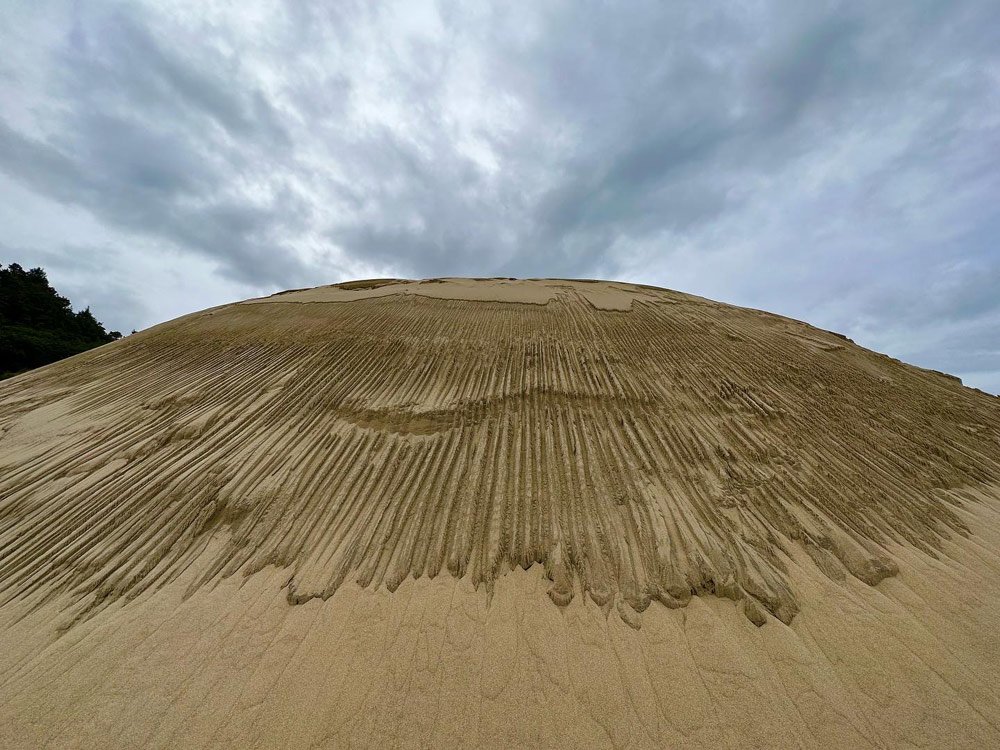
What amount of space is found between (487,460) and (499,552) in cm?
128

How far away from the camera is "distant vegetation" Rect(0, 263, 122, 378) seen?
16828 millimetres

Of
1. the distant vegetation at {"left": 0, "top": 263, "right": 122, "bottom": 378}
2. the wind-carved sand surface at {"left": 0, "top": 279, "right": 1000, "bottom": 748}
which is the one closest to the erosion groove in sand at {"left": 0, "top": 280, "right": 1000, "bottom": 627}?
the wind-carved sand surface at {"left": 0, "top": 279, "right": 1000, "bottom": 748}

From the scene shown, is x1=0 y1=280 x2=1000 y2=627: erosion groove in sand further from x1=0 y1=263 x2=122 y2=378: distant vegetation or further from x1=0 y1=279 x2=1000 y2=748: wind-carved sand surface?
x1=0 y1=263 x2=122 y2=378: distant vegetation

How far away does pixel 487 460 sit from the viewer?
14.9 ft

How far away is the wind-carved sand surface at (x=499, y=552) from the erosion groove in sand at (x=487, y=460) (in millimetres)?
37

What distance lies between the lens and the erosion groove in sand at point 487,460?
11.1 ft

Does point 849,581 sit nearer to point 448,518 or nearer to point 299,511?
point 448,518

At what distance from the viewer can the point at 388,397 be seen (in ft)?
18.7

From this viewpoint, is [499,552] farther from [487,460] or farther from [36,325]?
[36,325]

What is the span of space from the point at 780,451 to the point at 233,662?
598cm

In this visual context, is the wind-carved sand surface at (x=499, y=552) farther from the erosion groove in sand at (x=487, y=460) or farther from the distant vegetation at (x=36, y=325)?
the distant vegetation at (x=36, y=325)

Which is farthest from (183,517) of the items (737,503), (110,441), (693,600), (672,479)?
(737,503)

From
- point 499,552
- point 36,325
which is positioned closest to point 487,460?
point 499,552

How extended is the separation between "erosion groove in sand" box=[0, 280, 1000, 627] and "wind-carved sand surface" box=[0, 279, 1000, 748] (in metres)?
0.04
